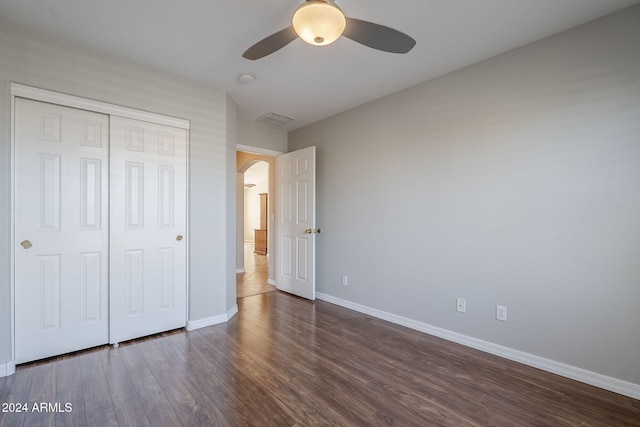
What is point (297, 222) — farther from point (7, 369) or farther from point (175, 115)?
point (7, 369)

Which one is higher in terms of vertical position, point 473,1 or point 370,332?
point 473,1

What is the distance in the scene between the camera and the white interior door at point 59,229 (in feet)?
7.23

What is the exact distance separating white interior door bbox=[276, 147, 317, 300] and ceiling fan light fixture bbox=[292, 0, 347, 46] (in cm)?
239

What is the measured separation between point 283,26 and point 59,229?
7.83 ft

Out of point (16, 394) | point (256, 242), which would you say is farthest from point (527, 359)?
point (256, 242)

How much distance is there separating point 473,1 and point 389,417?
8.63ft

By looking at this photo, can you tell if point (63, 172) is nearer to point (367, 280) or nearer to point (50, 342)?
point (50, 342)

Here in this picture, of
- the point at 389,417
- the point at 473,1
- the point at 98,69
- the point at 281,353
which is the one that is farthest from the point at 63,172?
the point at 473,1

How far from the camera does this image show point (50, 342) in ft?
7.58

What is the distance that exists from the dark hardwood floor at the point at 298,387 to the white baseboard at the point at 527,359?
66mm

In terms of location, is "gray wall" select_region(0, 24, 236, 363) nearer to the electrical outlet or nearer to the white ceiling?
the white ceiling

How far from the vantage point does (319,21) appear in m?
1.48

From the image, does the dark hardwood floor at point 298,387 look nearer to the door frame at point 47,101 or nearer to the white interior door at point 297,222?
the door frame at point 47,101

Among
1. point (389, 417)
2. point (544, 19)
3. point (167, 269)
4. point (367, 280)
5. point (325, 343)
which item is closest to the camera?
point (389, 417)
